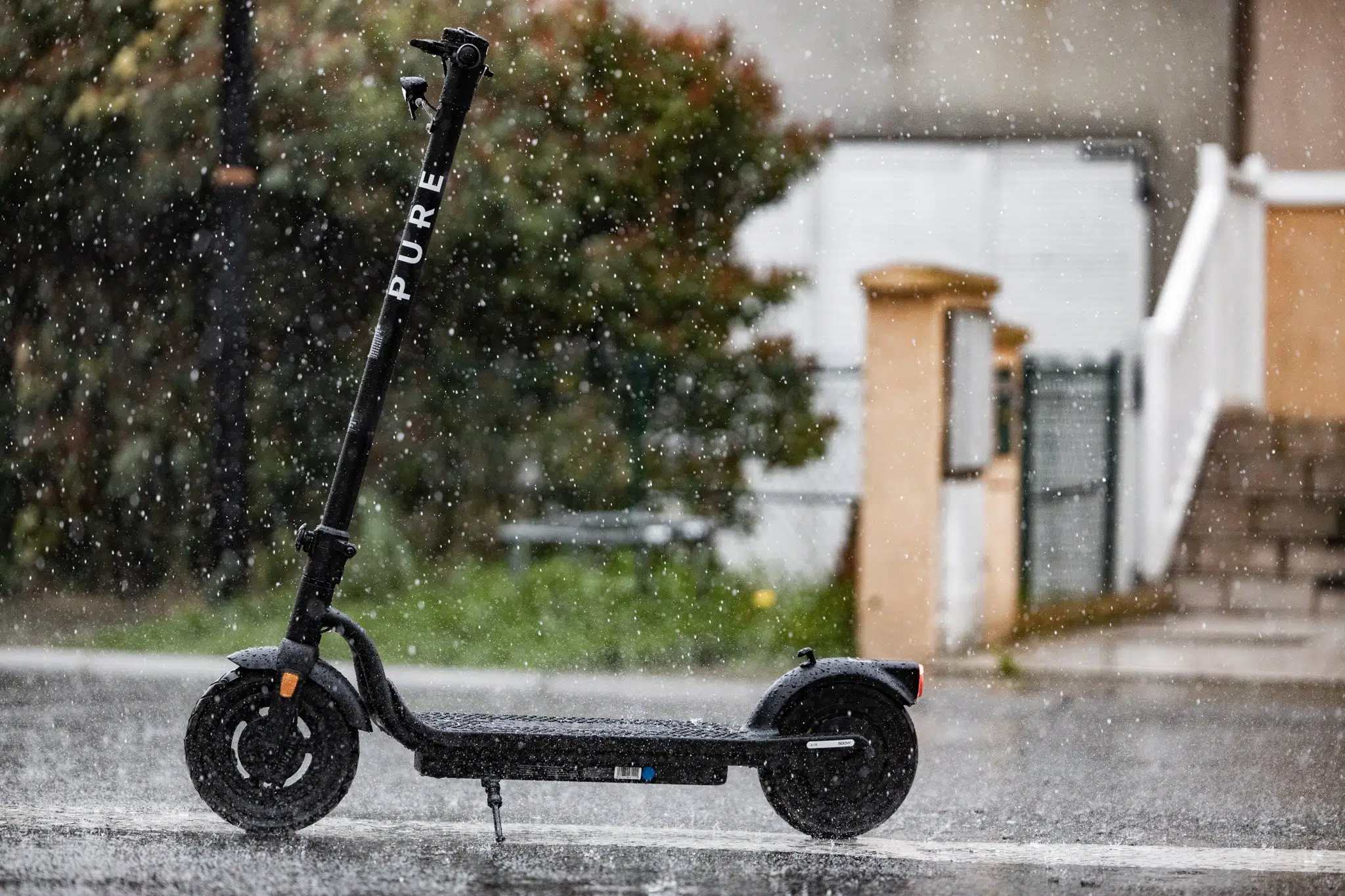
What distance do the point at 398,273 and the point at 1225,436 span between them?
10.5m

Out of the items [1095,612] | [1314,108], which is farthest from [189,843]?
[1314,108]

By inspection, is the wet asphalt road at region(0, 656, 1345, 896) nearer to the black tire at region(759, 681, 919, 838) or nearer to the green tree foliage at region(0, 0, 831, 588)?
the black tire at region(759, 681, 919, 838)

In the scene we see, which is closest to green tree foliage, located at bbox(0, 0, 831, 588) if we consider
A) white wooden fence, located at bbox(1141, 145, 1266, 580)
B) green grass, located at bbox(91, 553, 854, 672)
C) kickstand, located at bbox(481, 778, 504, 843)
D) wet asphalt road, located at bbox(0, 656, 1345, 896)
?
green grass, located at bbox(91, 553, 854, 672)

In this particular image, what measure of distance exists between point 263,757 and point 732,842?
134 cm

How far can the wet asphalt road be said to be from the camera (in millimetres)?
5094

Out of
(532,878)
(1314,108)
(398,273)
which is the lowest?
(532,878)

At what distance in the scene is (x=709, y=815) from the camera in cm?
615

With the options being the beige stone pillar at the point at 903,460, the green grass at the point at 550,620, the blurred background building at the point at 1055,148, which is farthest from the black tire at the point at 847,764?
the blurred background building at the point at 1055,148

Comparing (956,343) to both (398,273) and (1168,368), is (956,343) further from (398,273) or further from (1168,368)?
(398,273)

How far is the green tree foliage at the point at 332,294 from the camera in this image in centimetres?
1327

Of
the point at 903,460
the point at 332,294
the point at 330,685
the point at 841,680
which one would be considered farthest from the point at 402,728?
the point at 332,294

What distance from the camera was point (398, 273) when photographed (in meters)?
5.25

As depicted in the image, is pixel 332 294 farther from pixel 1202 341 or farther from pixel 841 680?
pixel 841 680

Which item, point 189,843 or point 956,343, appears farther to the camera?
point 956,343
